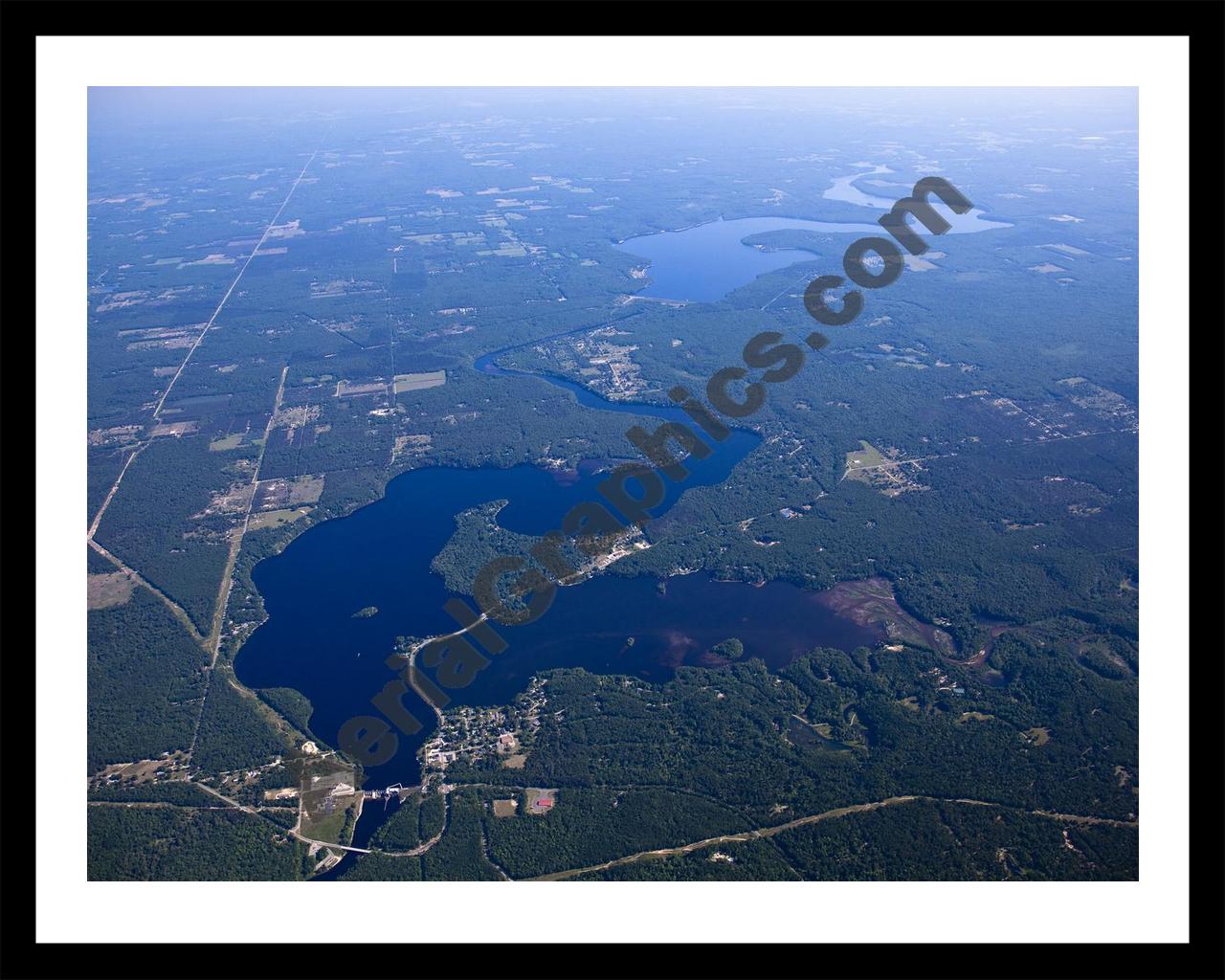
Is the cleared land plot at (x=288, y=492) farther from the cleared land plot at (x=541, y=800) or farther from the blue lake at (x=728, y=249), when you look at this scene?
the blue lake at (x=728, y=249)

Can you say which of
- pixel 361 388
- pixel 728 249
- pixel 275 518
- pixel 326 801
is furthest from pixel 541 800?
pixel 728 249

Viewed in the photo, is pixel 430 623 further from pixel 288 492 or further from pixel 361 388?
pixel 361 388

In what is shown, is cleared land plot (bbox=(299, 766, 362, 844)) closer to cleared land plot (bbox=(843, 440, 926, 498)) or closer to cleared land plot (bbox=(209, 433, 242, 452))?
cleared land plot (bbox=(209, 433, 242, 452))

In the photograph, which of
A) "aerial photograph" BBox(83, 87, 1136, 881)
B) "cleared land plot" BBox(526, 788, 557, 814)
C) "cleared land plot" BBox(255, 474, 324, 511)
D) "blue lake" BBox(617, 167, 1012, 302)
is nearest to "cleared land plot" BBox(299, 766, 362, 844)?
"aerial photograph" BBox(83, 87, 1136, 881)

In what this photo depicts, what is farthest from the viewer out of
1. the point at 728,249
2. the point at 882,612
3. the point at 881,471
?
the point at 728,249

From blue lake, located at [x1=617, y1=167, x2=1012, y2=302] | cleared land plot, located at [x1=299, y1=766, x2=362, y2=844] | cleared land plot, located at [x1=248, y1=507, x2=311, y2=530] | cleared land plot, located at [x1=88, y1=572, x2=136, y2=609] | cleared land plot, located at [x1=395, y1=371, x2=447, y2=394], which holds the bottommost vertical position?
cleared land plot, located at [x1=299, y1=766, x2=362, y2=844]

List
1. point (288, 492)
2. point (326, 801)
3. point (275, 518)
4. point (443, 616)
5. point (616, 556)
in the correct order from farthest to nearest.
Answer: point (288, 492) → point (275, 518) → point (616, 556) → point (443, 616) → point (326, 801)

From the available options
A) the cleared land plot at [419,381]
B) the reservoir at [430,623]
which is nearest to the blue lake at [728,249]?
the cleared land plot at [419,381]
